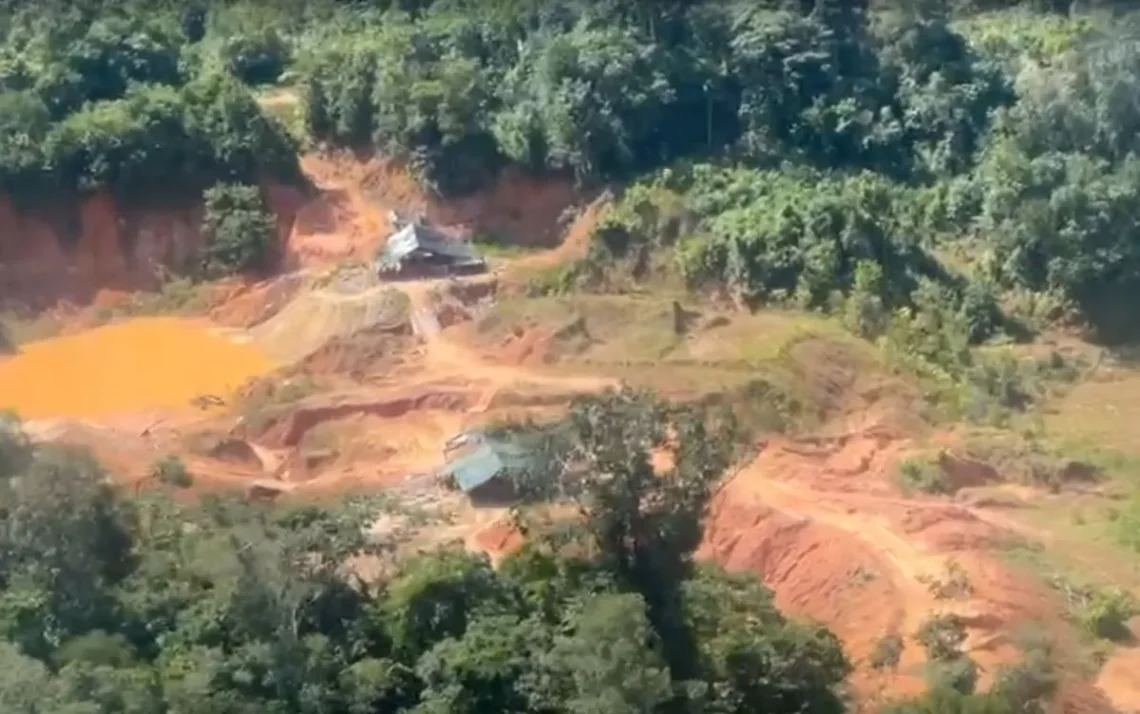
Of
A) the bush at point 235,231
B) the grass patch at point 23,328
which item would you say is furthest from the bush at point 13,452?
the bush at point 235,231

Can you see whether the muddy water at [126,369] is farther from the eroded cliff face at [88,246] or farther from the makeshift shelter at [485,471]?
the makeshift shelter at [485,471]

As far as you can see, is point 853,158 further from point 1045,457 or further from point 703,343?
point 1045,457

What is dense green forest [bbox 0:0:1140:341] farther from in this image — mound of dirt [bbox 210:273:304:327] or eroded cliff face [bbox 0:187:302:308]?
mound of dirt [bbox 210:273:304:327]

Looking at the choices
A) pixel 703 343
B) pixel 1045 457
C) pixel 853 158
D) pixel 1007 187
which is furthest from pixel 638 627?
pixel 853 158

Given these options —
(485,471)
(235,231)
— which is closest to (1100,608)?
(485,471)

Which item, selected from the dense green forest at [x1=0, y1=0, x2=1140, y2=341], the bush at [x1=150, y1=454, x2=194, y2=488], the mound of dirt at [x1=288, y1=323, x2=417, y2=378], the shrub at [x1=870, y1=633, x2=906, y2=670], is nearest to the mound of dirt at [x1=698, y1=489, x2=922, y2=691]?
the shrub at [x1=870, y1=633, x2=906, y2=670]

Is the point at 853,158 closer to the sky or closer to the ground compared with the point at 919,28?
closer to the ground
